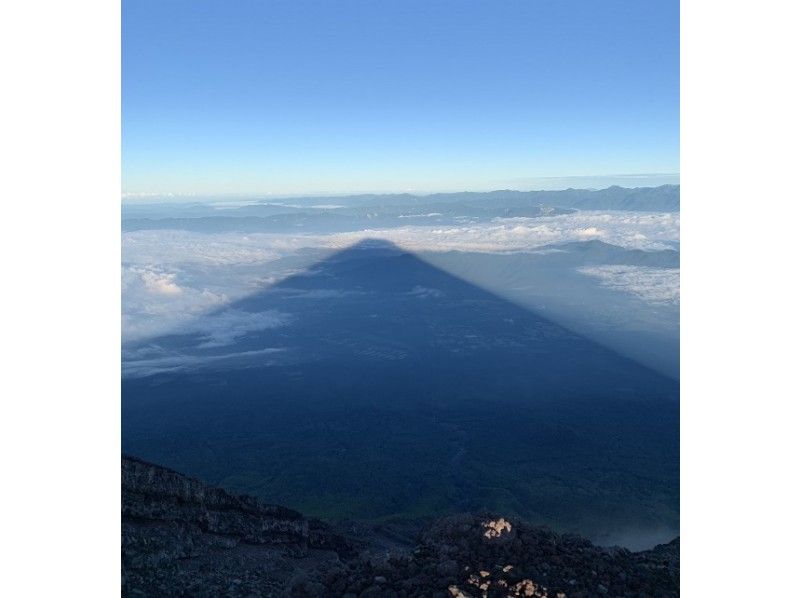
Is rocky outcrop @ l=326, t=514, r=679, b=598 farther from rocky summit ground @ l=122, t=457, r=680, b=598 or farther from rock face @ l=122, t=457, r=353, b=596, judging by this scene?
rock face @ l=122, t=457, r=353, b=596

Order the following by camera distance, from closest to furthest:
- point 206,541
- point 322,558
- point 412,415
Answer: point 206,541, point 322,558, point 412,415

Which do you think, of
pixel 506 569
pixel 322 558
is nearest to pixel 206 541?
pixel 322 558

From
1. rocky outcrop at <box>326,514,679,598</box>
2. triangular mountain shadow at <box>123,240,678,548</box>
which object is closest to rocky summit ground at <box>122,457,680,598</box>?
rocky outcrop at <box>326,514,679,598</box>

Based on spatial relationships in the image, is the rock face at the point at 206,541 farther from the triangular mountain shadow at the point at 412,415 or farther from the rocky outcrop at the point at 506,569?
the triangular mountain shadow at the point at 412,415

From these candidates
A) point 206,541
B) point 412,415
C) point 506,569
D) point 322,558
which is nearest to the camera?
point 506,569

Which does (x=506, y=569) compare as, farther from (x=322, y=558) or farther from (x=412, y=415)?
(x=412, y=415)

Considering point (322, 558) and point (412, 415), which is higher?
point (322, 558)
